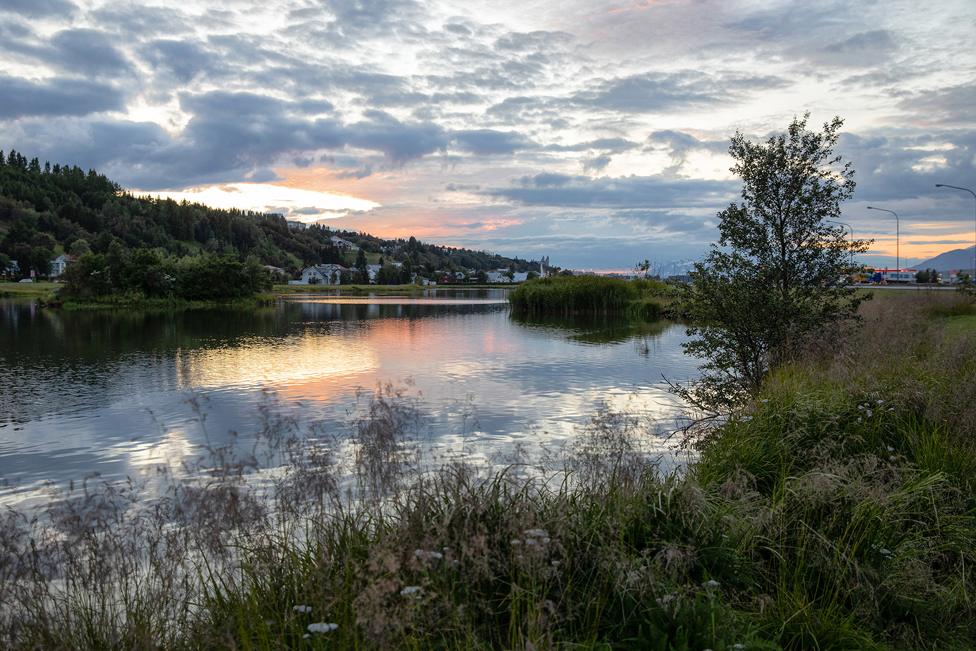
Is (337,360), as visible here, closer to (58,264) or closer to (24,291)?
(24,291)

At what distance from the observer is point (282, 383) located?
2311 centimetres

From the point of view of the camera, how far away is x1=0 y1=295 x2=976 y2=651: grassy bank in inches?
177

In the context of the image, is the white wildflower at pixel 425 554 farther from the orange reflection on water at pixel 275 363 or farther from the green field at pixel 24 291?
the green field at pixel 24 291

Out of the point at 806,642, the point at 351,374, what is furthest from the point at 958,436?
the point at 351,374

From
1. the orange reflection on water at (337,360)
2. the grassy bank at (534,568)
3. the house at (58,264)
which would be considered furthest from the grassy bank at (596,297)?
the house at (58,264)

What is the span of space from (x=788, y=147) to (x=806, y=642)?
42.7 feet

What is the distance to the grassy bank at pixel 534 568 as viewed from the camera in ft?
14.8

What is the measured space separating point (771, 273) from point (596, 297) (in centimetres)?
4664

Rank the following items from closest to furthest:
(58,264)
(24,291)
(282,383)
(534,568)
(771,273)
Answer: (534,568)
(771,273)
(282,383)
(24,291)
(58,264)

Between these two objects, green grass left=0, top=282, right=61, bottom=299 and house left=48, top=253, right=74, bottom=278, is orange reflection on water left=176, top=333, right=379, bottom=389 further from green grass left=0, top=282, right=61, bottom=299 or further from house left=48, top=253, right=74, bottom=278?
house left=48, top=253, right=74, bottom=278

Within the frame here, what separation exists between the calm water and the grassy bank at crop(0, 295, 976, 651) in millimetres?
1799

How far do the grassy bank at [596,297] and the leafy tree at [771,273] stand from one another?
42.8 meters

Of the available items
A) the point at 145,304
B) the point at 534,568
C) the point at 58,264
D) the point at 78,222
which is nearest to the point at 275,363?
the point at 534,568

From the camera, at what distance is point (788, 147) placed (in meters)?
15.2
